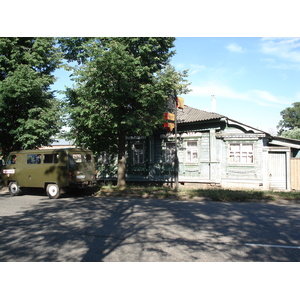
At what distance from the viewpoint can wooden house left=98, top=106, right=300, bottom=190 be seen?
643 inches

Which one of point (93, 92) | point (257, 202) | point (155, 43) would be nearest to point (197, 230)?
point (257, 202)

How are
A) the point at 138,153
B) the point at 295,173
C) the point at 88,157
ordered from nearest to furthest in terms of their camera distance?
the point at 88,157 → the point at 295,173 → the point at 138,153

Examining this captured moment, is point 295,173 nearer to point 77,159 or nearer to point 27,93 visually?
point 77,159

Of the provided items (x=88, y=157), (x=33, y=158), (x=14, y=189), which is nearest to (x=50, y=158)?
(x=33, y=158)

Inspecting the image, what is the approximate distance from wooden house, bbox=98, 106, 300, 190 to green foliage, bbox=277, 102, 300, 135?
59709 mm

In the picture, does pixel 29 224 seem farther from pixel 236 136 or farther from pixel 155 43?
pixel 236 136

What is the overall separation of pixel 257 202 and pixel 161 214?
16.7 ft

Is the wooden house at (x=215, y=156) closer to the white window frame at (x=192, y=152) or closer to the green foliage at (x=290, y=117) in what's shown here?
A: the white window frame at (x=192, y=152)

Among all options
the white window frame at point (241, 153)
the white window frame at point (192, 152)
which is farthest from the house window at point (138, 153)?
the white window frame at point (241, 153)

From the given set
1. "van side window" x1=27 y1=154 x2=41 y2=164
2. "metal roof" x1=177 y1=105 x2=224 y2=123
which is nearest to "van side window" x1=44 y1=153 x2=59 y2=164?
"van side window" x1=27 y1=154 x2=41 y2=164

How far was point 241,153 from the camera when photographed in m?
17.0

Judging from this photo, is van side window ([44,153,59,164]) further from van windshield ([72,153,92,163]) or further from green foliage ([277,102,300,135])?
green foliage ([277,102,300,135])

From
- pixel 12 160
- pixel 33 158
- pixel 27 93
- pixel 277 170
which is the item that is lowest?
pixel 277 170

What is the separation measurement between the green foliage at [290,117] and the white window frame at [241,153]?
61.2m
